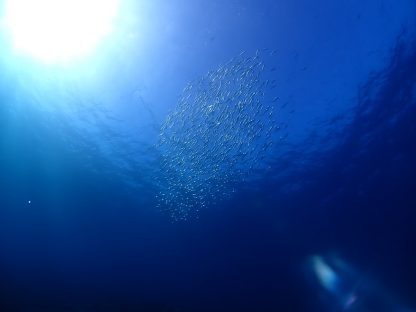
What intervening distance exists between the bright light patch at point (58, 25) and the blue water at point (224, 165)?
24.5 inches

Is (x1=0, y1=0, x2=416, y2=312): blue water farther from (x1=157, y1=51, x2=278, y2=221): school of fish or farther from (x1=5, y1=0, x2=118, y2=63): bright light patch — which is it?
(x1=5, y1=0, x2=118, y2=63): bright light patch

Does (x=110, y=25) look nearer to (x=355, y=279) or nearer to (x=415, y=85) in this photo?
(x=415, y=85)

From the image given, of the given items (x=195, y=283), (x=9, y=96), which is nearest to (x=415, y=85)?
(x=9, y=96)

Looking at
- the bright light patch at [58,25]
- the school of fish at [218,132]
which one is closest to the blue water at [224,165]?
the school of fish at [218,132]

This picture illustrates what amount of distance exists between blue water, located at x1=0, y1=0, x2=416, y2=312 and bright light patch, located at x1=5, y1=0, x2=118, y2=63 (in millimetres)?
Result: 623

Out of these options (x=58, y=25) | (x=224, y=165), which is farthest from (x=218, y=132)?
(x=58, y=25)

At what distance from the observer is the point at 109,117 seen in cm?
1391

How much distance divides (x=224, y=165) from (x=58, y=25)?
8.10 m

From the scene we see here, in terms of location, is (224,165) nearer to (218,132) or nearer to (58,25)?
(218,132)

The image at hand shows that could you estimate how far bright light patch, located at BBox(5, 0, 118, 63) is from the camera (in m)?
9.55

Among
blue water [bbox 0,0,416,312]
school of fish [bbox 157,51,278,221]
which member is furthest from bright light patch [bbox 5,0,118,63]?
school of fish [bbox 157,51,278,221]

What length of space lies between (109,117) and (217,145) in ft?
16.8

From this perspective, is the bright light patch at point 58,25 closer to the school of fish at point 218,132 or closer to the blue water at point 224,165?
the blue water at point 224,165

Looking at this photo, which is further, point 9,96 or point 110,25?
point 9,96
